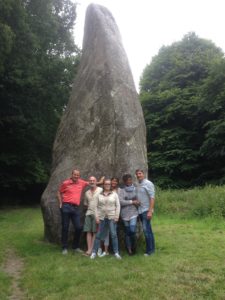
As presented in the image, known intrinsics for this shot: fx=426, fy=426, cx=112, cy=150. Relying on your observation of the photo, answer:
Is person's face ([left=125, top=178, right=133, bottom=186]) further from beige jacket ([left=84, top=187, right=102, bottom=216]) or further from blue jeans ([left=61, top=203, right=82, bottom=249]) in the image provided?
blue jeans ([left=61, top=203, right=82, bottom=249])

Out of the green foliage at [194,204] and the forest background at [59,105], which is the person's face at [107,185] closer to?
the green foliage at [194,204]

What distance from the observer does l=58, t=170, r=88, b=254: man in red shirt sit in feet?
36.1

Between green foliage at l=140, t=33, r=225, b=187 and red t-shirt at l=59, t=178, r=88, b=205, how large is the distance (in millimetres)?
19883

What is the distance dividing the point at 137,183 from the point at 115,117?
82.1 inches

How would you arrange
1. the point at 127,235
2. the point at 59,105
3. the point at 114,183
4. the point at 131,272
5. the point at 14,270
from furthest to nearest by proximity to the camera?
the point at 59,105
the point at 114,183
the point at 127,235
the point at 14,270
the point at 131,272

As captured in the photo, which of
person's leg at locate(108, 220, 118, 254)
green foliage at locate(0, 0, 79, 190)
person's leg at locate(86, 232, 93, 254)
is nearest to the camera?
person's leg at locate(108, 220, 118, 254)

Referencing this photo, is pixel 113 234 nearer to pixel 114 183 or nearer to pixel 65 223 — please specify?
pixel 114 183

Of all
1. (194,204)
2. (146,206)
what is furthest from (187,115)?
(146,206)

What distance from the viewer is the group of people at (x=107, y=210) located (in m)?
10.5

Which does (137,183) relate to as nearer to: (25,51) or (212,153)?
(25,51)

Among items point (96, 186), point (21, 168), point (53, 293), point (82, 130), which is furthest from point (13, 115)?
point (53, 293)

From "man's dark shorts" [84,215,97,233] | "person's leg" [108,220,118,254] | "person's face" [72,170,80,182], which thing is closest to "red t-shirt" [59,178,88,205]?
"person's face" [72,170,80,182]

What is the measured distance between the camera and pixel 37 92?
2845 centimetres

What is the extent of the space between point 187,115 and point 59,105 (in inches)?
456
